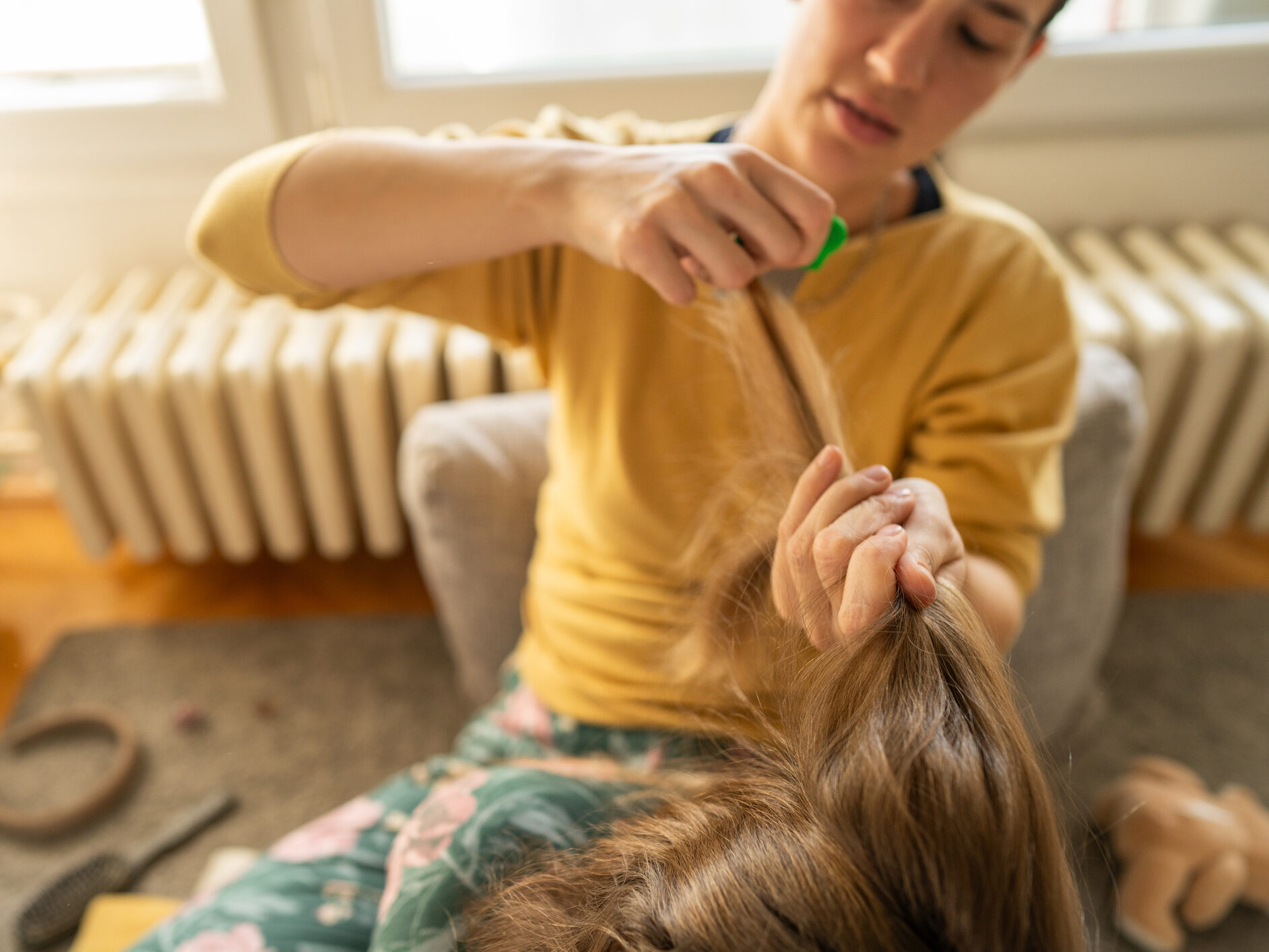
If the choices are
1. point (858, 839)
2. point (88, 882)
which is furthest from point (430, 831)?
point (88, 882)

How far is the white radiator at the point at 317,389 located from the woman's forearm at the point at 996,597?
2.53 ft

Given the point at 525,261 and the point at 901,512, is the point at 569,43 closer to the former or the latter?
the point at 525,261

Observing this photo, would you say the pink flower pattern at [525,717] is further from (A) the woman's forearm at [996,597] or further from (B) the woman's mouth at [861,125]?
(B) the woman's mouth at [861,125]

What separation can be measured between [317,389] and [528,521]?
1.59 feet

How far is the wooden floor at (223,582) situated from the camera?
1619mm

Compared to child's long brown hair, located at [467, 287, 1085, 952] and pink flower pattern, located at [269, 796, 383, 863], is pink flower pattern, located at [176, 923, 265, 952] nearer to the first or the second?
pink flower pattern, located at [269, 796, 383, 863]

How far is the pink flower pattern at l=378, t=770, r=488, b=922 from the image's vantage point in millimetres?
625

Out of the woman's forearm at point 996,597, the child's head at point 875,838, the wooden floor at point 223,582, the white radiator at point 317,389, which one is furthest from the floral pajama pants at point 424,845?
the wooden floor at point 223,582

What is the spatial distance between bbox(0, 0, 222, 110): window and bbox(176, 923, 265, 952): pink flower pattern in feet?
4.03

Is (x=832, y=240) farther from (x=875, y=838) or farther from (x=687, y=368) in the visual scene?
(x=875, y=838)

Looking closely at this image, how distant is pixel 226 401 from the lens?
1.42 m

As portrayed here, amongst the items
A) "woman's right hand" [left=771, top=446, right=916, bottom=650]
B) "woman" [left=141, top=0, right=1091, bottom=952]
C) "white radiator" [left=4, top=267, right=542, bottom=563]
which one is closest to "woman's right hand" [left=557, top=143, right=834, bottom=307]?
"woman" [left=141, top=0, right=1091, bottom=952]

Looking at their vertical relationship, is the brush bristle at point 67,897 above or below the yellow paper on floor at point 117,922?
below

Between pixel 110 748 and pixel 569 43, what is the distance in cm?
133
